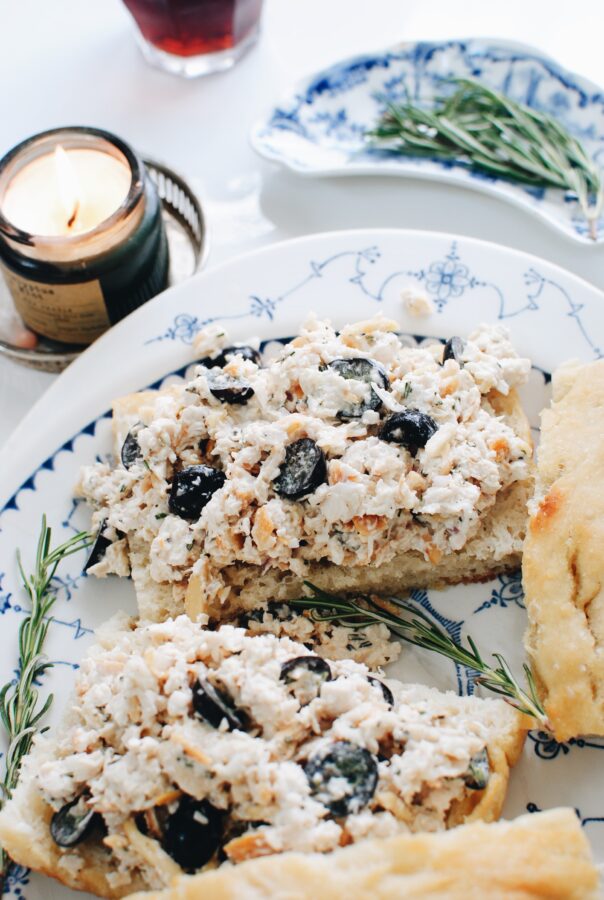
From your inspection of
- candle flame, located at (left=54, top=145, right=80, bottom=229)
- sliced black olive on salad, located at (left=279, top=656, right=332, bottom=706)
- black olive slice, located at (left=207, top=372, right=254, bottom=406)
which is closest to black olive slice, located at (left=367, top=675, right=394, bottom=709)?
sliced black olive on salad, located at (left=279, top=656, right=332, bottom=706)

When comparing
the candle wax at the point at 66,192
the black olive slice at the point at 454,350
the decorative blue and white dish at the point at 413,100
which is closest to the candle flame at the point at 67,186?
the candle wax at the point at 66,192

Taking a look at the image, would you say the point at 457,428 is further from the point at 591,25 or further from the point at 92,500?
the point at 591,25

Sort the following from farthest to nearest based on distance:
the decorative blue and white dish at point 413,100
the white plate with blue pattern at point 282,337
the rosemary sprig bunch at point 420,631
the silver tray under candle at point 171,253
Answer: the decorative blue and white dish at point 413,100 < the silver tray under candle at point 171,253 < the white plate with blue pattern at point 282,337 < the rosemary sprig bunch at point 420,631

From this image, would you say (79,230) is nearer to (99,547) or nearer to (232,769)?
(99,547)

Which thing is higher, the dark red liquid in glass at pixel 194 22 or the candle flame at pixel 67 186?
the dark red liquid in glass at pixel 194 22

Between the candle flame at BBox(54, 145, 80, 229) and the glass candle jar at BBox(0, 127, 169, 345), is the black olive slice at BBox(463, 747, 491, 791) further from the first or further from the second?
→ the candle flame at BBox(54, 145, 80, 229)

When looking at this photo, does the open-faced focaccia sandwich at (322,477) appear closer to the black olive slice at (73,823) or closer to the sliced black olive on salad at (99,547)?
the sliced black olive on salad at (99,547)

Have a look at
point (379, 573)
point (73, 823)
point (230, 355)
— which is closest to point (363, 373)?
point (230, 355)
